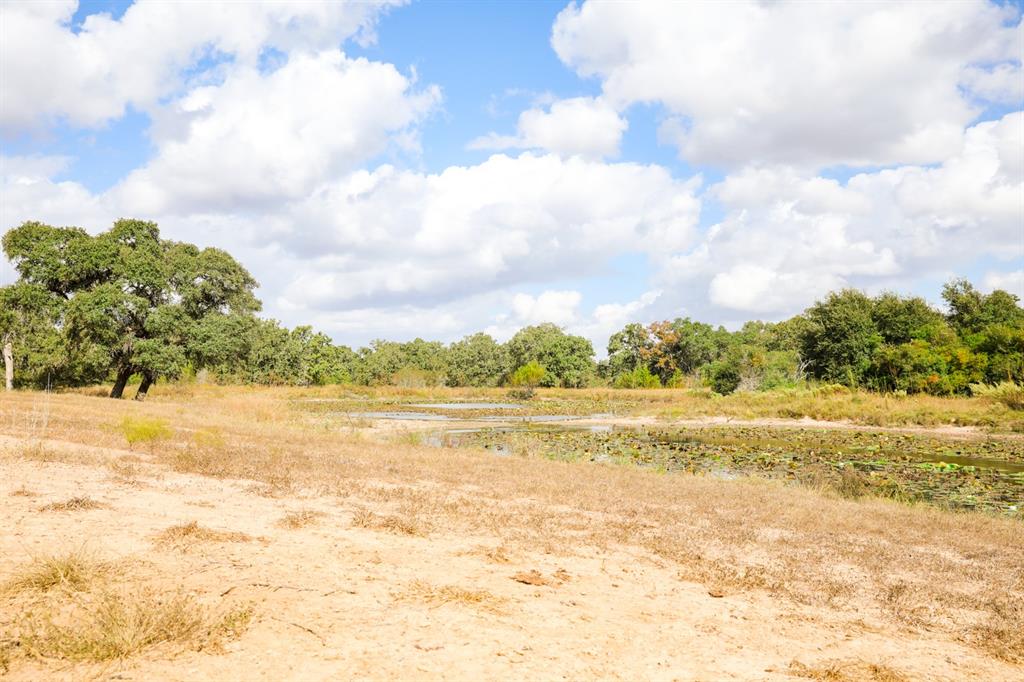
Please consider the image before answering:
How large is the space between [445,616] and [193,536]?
12.5 feet

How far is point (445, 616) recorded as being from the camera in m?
6.14

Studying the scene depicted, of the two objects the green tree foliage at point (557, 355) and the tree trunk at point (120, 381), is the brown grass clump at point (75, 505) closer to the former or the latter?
the tree trunk at point (120, 381)

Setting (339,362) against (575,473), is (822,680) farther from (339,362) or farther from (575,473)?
(339,362)

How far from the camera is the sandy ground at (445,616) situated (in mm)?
5145

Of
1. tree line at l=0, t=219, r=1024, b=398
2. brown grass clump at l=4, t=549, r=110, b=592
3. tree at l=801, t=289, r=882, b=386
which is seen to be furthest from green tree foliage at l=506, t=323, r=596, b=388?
brown grass clump at l=4, t=549, r=110, b=592

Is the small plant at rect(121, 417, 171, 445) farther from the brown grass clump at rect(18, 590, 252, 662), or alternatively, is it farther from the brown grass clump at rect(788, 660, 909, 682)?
the brown grass clump at rect(788, 660, 909, 682)

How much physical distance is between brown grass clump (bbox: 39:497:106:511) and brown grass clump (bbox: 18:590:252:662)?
394cm

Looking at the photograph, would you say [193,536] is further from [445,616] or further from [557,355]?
[557,355]

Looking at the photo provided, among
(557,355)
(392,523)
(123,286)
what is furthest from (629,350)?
(392,523)

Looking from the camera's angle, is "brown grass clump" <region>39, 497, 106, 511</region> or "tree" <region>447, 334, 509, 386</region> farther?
"tree" <region>447, 334, 509, 386</region>

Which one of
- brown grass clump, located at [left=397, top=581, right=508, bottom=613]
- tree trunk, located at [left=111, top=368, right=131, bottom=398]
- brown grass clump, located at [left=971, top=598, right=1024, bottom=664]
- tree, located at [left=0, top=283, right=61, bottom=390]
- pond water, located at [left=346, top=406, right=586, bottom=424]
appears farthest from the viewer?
pond water, located at [left=346, top=406, right=586, bottom=424]

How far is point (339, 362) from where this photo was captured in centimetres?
10381

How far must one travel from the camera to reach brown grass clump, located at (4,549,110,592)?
5934 mm

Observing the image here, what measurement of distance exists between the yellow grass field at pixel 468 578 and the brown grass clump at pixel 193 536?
0.05m
